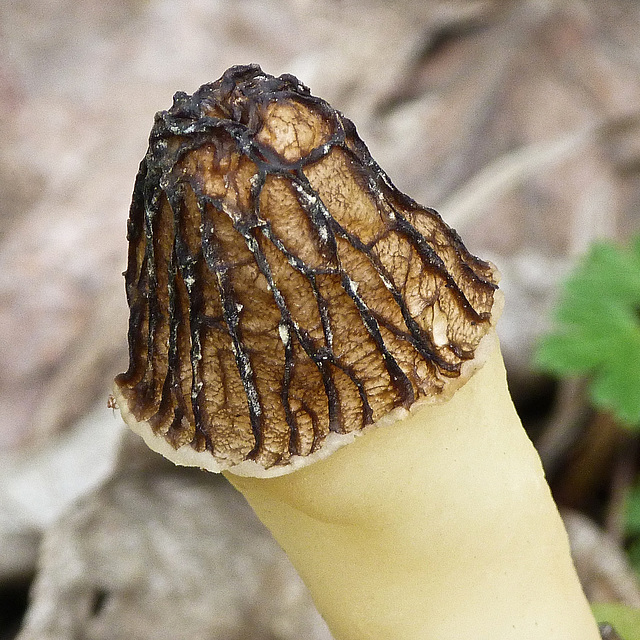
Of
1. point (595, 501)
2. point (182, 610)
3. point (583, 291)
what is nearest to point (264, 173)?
point (182, 610)

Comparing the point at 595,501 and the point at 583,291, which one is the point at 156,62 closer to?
the point at 583,291

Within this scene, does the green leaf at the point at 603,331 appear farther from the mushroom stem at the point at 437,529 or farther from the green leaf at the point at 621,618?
the mushroom stem at the point at 437,529

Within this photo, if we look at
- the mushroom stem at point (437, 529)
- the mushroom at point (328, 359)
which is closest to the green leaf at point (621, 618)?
the mushroom stem at point (437, 529)

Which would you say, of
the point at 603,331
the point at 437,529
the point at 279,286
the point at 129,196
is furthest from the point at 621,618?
the point at 129,196

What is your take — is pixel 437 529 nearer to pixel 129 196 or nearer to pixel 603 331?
pixel 603 331

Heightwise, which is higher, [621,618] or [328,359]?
[328,359]

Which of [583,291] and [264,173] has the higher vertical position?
[583,291]
